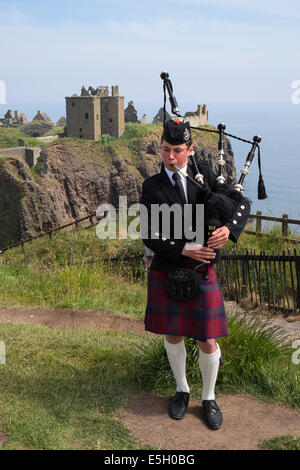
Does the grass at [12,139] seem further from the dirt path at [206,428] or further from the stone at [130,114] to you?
the dirt path at [206,428]

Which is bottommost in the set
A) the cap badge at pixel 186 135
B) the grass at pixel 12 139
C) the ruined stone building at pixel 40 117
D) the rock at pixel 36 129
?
the cap badge at pixel 186 135

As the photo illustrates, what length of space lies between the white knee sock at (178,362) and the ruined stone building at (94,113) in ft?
197

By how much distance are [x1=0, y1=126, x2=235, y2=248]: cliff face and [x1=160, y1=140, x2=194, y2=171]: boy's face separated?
167ft

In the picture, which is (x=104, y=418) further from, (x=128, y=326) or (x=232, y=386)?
(x=128, y=326)

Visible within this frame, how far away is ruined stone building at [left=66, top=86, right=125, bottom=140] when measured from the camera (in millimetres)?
62094

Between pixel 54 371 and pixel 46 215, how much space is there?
53.1 m

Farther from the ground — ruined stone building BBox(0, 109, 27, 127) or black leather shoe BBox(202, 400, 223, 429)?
ruined stone building BBox(0, 109, 27, 127)

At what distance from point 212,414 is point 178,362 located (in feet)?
1.66

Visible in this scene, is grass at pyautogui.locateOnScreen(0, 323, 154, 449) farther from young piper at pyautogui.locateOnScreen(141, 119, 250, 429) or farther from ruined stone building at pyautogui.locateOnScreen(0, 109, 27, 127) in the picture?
ruined stone building at pyautogui.locateOnScreen(0, 109, 27, 127)

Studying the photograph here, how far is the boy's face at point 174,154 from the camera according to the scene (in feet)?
12.8

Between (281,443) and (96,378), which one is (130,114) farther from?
(281,443)

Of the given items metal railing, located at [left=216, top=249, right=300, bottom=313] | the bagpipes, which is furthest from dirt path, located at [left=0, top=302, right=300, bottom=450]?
metal railing, located at [left=216, top=249, right=300, bottom=313]

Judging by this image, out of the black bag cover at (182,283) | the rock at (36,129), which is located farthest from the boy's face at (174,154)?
the rock at (36,129)

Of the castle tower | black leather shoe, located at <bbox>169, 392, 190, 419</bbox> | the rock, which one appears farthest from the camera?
the rock
